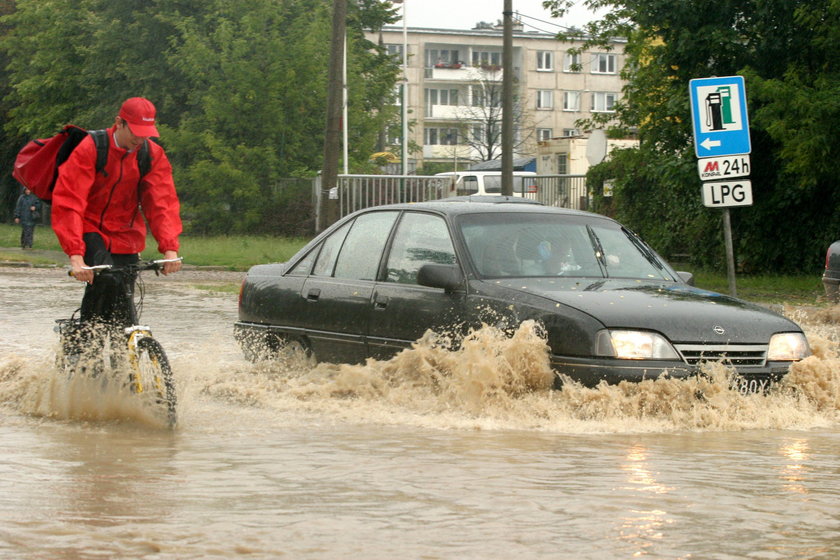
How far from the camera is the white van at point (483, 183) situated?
4241cm

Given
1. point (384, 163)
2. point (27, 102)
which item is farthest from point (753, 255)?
point (27, 102)

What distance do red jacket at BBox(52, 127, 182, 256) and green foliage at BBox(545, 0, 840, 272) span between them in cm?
1598

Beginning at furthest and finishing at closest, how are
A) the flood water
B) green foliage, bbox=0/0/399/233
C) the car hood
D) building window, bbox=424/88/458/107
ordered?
building window, bbox=424/88/458/107 < green foliage, bbox=0/0/399/233 < the car hood < the flood water

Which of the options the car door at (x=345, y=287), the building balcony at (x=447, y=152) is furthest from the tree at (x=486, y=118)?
the car door at (x=345, y=287)

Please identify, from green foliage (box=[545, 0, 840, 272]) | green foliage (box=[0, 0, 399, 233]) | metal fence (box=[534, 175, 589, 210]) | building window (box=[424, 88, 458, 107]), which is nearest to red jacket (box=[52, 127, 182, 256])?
green foliage (box=[545, 0, 840, 272])

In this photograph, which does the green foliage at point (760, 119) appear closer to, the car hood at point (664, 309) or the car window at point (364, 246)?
the car window at point (364, 246)

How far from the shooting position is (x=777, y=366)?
792 cm

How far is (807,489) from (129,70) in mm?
44929

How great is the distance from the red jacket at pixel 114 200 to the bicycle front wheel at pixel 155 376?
629mm

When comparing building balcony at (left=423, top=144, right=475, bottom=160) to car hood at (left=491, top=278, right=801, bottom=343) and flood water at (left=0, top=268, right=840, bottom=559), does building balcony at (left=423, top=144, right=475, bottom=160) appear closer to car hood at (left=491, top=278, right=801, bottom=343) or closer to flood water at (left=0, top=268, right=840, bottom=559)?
car hood at (left=491, top=278, right=801, bottom=343)

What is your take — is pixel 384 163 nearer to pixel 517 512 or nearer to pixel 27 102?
pixel 27 102

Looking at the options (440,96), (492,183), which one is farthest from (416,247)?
(440,96)

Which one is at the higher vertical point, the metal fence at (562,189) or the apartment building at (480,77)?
the apartment building at (480,77)

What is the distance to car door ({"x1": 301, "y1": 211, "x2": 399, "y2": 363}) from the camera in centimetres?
916
